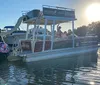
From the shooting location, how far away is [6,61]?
68.5ft

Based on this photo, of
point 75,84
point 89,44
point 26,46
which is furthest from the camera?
point 89,44

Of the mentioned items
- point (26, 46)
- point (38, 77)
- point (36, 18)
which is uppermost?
point (36, 18)

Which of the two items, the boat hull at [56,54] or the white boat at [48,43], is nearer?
the boat hull at [56,54]

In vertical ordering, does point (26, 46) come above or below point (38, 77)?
above

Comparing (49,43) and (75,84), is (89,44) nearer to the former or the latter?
(49,43)

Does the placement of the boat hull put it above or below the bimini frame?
below

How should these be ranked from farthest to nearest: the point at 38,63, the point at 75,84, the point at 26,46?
the point at 26,46
the point at 38,63
the point at 75,84

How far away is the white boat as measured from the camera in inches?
806

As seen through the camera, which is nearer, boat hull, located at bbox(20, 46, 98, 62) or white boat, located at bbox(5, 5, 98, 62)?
boat hull, located at bbox(20, 46, 98, 62)

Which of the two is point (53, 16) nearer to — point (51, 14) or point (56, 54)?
point (51, 14)

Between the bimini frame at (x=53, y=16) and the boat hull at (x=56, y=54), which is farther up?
the bimini frame at (x=53, y=16)

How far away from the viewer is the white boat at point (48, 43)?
20.5 metres

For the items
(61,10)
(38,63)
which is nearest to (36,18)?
(61,10)

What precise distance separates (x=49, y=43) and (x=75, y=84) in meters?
11.0
